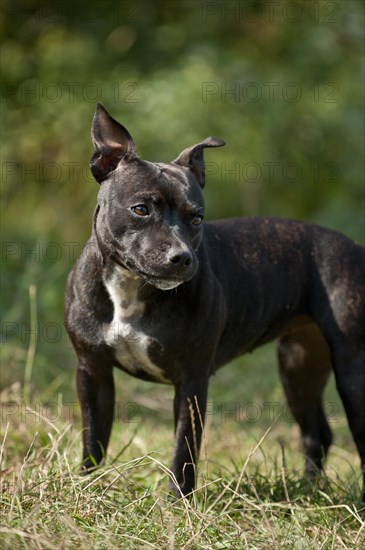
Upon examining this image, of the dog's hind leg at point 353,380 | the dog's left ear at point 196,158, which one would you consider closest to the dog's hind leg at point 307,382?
the dog's hind leg at point 353,380

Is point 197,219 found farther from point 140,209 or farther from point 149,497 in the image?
point 149,497

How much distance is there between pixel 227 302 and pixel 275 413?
8.21 ft

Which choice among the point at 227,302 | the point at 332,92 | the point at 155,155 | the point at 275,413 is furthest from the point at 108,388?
the point at 332,92

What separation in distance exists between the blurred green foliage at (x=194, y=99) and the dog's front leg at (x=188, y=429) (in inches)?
200

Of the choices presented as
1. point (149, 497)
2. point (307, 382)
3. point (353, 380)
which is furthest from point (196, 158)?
point (307, 382)

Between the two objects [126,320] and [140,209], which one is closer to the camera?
[140,209]

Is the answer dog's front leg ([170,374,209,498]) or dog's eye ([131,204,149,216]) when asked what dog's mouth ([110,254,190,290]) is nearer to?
dog's eye ([131,204,149,216])

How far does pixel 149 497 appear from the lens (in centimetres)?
422

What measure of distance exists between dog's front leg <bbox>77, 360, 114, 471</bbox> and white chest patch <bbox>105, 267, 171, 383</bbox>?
0.31m

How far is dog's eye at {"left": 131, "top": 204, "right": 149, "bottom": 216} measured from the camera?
4.14m

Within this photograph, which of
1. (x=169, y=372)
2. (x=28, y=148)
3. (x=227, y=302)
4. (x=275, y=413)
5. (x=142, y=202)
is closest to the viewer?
(x=142, y=202)

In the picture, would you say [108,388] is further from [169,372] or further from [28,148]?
[28,148]

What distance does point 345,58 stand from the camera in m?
11.6

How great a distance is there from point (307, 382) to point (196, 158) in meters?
1.81
